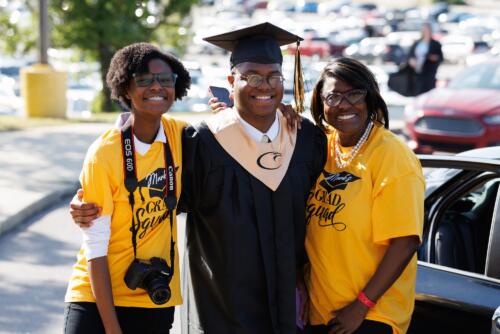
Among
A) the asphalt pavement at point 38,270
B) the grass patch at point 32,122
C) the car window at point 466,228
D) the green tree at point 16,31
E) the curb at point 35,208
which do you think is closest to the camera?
the car window at point 466,228

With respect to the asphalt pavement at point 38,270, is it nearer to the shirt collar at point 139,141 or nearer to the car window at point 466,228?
the car window at point 466,228

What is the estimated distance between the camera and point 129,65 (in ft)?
10.2

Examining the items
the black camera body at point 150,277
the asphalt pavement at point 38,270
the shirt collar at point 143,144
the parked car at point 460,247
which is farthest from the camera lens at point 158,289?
the asphalt pavement at point 38,270

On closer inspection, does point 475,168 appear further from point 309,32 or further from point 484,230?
point 309,32

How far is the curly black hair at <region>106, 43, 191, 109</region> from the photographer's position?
3.09 m

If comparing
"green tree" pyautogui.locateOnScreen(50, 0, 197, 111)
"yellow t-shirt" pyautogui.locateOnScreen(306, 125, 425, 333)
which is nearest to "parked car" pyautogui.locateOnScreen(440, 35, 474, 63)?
"green tree" pyautogui.locateOnScreen(50, 0, 197, 111)

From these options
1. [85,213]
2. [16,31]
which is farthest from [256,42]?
[16,31]

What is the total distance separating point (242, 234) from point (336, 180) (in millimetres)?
424

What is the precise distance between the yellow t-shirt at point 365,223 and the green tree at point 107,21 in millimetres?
15759

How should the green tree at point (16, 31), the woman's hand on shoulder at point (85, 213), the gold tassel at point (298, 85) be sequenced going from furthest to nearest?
1. the green tree at point (16, 31)
2. the gold tassel at point (298, 85)
3. the woman's hand on shoulder at point (85, 213)

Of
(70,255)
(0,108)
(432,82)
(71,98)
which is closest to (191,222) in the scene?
(70,255)

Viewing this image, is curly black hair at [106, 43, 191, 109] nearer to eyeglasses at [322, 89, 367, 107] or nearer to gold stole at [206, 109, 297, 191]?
gold stole at [206, 109, 297, 191]

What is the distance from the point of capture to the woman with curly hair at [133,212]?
9.75 feet

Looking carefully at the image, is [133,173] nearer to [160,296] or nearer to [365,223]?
[160,296]
